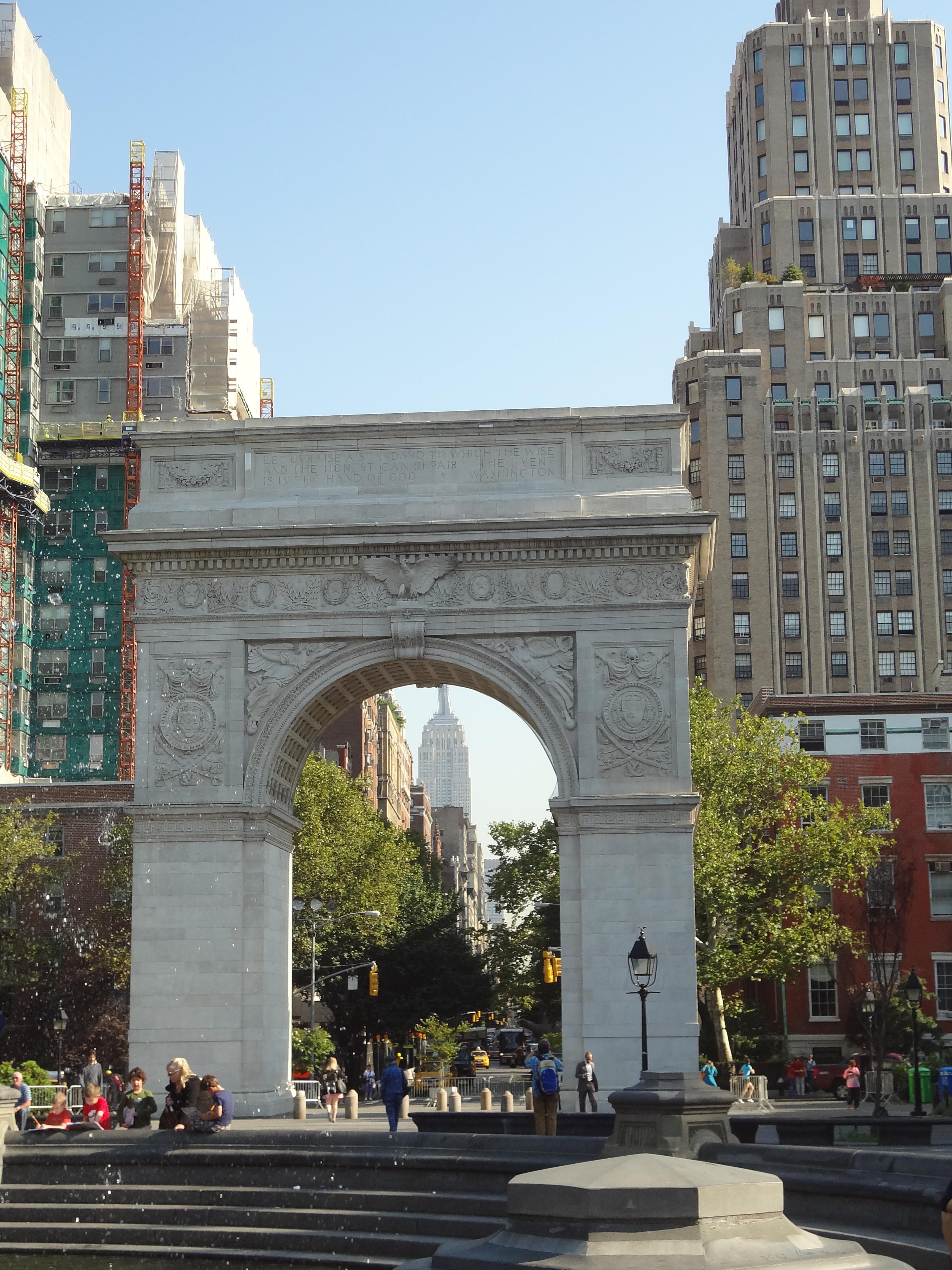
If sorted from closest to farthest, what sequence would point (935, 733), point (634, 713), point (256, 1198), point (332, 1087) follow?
1. point (256, 1198)
2. point (634, 713)
3. point (332, 1087)
4. point (935, 733)

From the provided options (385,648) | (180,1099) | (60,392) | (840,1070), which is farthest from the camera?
(60,392)

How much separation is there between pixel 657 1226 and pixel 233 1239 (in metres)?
11.6

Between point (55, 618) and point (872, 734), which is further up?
point (55, 618)

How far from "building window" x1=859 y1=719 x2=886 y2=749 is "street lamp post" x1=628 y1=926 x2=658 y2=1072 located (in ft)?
93.4

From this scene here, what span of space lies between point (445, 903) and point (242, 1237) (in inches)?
2160

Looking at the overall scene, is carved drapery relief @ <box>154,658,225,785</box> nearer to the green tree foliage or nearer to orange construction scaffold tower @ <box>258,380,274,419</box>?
the green tree foliage

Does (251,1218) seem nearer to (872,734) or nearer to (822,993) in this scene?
(822,993)

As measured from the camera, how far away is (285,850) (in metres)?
36.1

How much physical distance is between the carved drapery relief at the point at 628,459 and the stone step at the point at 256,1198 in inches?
722

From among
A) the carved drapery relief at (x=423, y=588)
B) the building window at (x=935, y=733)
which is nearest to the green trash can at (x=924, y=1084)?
the carved drapery relief at (x=423, y=588)

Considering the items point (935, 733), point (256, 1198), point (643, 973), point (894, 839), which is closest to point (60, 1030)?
point (894, 839)

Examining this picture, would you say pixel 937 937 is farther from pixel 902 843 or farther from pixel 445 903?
pixel 445 903

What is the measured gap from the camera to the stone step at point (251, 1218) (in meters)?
18.9

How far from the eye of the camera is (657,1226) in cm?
973
